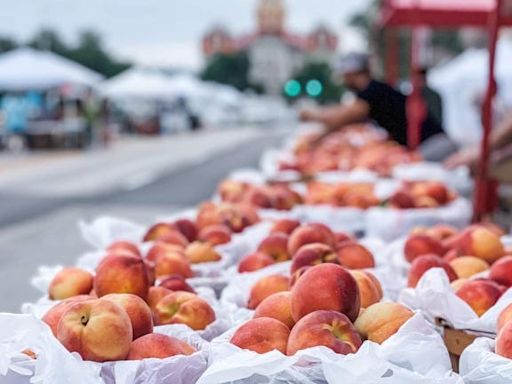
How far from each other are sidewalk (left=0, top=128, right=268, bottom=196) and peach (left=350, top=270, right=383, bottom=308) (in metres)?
12.5

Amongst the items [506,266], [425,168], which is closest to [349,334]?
[506,266]

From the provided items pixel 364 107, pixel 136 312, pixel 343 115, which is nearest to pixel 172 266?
pixel 136 312

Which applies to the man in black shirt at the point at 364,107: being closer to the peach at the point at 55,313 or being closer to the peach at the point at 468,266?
the peach at the point at 468,266

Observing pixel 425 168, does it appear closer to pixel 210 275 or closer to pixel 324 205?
pixel 324 205

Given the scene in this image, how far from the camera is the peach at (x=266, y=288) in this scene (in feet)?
8.81

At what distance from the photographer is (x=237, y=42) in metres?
110

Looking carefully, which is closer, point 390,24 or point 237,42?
point 390,24

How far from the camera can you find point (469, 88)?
18.5 m

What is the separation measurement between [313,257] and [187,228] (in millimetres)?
1074

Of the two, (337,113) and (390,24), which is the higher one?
(390,24)

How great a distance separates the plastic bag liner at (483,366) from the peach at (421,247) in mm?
1067

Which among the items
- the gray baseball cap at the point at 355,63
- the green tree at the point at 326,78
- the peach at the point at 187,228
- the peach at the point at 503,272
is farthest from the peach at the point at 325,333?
the green tree at the point at 326,78

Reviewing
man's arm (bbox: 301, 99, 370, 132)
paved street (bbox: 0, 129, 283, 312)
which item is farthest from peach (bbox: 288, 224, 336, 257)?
paved street (bbox: 0, 129, 283, 312)

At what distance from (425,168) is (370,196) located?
1.17 meters
